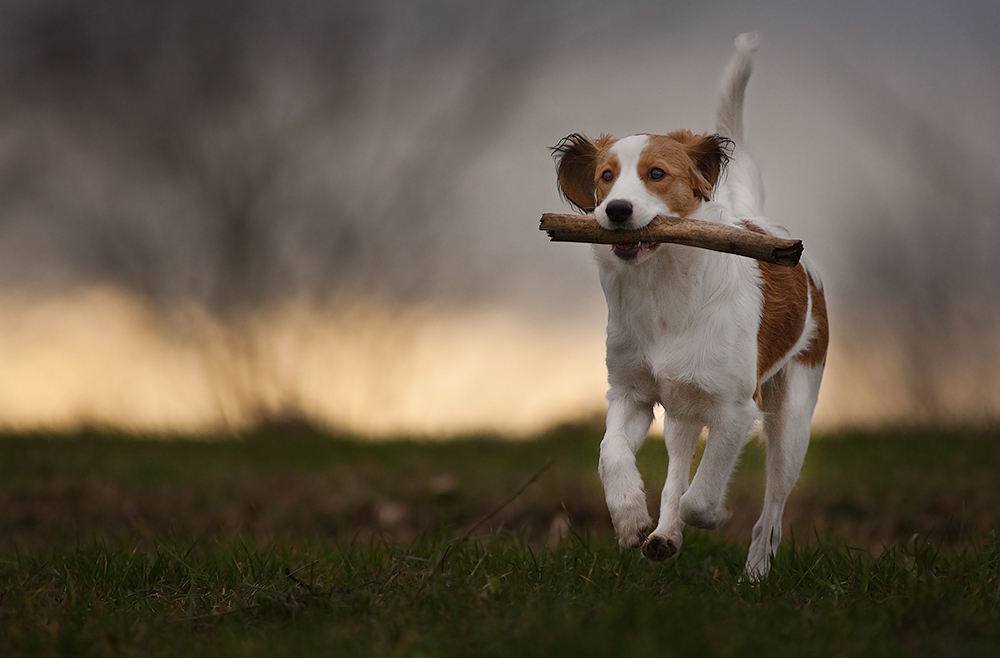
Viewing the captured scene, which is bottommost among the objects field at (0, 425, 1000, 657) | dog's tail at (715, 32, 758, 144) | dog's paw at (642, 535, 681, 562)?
field at (0, 425, 1000, 657)

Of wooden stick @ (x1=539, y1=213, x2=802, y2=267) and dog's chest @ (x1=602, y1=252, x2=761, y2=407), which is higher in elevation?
wooden stick @ (x1=539, y1=213, x2=802, y2=267)

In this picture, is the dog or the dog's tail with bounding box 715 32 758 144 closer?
the dog

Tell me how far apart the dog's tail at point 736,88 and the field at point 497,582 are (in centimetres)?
159

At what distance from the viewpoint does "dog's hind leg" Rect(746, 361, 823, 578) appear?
4254 mm

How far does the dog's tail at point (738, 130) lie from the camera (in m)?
4.44

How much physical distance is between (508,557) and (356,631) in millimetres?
1106

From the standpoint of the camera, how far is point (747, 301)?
3.74 m

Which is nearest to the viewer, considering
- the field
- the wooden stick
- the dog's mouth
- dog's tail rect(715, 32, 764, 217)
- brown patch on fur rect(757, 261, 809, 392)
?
the field

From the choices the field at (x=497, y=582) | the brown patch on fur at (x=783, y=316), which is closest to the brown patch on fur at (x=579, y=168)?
the brown patch on fur at (x=783, y=316)

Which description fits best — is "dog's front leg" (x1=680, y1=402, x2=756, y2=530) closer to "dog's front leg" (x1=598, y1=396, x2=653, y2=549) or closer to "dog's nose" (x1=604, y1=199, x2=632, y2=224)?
"dog's front leg" (x1=598, y1=396, x2=653, y2=549)

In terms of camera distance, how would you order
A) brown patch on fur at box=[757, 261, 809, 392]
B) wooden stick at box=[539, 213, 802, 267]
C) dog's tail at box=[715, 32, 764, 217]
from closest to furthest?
wooden stick at box=[539, 213, 802, 267] → brown patch on fur at box=[757, 261, 809, 392] → dog's tail at box=[715, 32, 764, 217]

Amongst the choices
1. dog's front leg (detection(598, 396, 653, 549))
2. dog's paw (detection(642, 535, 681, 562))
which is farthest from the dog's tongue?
dog's paw (detection(642, 535, 681, 562))

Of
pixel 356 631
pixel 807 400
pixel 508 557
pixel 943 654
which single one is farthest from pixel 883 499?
pixel 356 631

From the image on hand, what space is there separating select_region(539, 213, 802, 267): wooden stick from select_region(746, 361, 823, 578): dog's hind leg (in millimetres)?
1052
